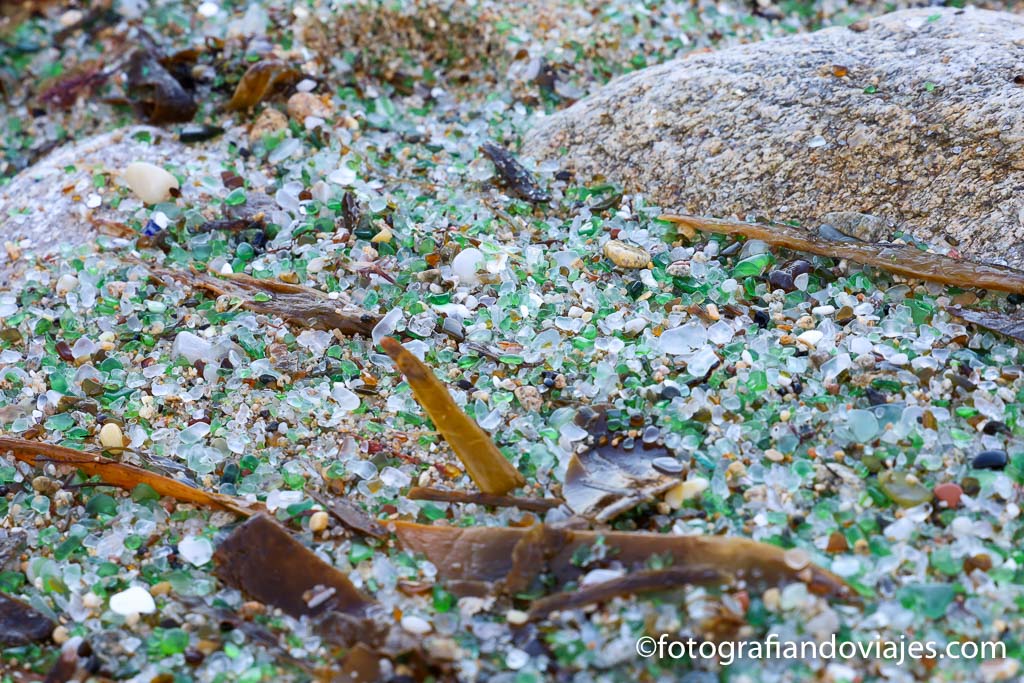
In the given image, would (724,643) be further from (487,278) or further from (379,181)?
(379,181)

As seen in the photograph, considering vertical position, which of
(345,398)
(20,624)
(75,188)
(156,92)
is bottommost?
(20,624)

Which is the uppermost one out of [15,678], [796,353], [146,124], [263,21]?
[263,21]

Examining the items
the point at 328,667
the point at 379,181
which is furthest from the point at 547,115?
the point at 328,667

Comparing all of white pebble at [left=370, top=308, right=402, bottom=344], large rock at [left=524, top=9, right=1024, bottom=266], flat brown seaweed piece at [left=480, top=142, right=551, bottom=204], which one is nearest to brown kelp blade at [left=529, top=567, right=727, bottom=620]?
white pebble at [left=370, top=308, right=402, bottom=344]

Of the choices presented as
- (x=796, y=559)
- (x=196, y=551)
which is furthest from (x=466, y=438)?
(x=796, y=559)

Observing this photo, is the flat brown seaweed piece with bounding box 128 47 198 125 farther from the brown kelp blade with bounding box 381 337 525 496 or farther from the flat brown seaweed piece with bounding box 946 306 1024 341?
the flat brown seaweed piece with bounding box 946 306 1024 341

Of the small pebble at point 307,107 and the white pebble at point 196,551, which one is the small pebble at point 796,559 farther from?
the small pebble at point 307,107

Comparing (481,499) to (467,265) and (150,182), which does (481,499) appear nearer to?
(467,265)

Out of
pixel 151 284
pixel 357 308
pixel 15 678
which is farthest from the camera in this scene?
pixel 151 284
